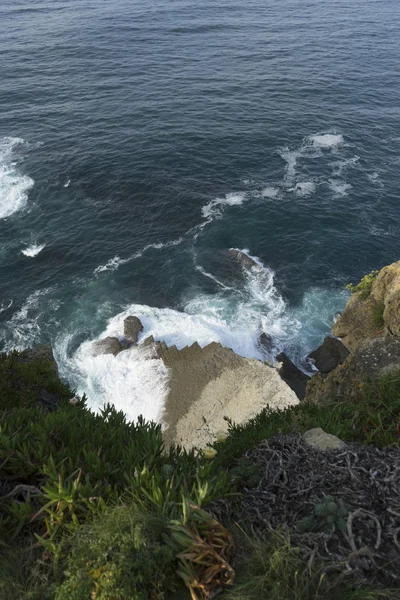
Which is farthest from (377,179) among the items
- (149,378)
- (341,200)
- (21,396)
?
(21,396)

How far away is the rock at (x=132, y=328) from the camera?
35.4m

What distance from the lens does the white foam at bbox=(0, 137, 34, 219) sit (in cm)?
4781

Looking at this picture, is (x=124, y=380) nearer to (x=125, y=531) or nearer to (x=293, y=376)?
(x=293, y=376)

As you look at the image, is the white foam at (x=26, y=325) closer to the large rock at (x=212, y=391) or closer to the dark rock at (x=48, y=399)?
the large rock at (x=212, y=391)

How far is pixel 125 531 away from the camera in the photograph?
554cm

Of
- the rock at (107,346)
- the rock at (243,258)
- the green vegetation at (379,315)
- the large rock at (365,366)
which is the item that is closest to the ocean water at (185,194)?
the rock at (107,346)

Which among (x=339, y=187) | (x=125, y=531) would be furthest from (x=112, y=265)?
(x=125, y=531)

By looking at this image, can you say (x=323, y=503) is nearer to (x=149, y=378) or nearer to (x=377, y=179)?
(x=149, y=378)

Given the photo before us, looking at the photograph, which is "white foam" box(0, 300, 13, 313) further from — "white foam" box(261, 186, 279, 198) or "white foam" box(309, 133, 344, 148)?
"white foam" box(309, 133, 344, 148)

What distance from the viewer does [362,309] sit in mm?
29344

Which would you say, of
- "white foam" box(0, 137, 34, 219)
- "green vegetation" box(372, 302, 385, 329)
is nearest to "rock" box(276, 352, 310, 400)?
"green vegetation" box(372, 302, 385, 329)

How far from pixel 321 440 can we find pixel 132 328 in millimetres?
28549

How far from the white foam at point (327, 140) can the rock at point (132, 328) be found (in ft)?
127

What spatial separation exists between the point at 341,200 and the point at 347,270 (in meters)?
12.1
